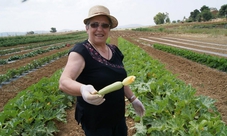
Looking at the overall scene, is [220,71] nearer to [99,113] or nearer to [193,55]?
[193,55]

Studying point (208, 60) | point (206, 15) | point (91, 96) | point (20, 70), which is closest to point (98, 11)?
point (91, 96)

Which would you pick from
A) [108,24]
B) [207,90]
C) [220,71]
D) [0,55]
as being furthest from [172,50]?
[0,55]

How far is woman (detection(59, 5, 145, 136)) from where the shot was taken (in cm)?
176

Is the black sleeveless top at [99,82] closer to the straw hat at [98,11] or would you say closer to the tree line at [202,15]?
the straw hat at [98,11]

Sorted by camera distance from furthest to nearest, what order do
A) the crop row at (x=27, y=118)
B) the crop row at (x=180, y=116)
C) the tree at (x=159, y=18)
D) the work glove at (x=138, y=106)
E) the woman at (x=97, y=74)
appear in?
the tree at (x=159, y=18)
the crop row at (x=27, y=118)
the crop row at (x=180, y=116)
the work glove at (x=138, y=106)
the woman at (x=97, y=74)

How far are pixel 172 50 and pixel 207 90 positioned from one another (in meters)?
8.37

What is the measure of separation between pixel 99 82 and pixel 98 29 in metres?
0.50

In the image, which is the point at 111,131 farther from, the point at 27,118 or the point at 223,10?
the point at 223,10

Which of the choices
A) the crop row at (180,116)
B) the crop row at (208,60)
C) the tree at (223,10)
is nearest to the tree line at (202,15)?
the tree at (223,10)

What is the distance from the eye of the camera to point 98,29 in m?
1.96

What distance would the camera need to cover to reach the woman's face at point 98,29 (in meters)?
1.96

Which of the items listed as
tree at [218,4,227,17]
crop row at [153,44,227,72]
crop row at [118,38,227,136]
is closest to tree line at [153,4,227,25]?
tree at [218,4,227,17]

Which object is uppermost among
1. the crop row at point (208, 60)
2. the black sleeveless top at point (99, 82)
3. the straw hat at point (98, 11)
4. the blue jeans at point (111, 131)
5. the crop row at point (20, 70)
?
the straw hat at point (98, 11)

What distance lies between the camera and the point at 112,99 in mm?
1980
